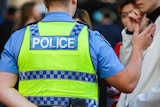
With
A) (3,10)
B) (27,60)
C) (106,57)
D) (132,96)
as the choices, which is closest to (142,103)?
(132,96)

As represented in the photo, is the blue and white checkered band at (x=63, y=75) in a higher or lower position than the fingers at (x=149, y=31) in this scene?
lower

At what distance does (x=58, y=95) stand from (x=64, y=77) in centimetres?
12

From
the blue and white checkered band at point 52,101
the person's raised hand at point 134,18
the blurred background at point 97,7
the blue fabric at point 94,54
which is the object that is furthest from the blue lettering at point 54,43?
the blurred background at point 97,7

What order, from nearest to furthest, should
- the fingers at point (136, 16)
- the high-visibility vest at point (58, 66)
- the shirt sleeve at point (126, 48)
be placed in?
the high-visibility vest at point (58, 66)
the fingers at point (136, 16)
the shirt sleeve at point (126, 48)

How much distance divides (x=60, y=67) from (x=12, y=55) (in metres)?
0.34

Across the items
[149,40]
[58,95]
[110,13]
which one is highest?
[149,40]

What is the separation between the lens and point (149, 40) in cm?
463

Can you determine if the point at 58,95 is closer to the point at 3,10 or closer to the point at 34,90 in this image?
the point at 34,90

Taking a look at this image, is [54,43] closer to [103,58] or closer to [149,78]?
[103,58]

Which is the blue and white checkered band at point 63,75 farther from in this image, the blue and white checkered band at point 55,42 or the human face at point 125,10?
the human face at point 125,10

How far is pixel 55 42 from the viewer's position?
445 cm

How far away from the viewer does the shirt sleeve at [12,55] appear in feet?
14.7

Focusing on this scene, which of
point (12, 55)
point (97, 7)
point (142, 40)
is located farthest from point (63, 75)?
point (97, 7)

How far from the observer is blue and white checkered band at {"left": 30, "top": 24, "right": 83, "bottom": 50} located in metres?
4.43
